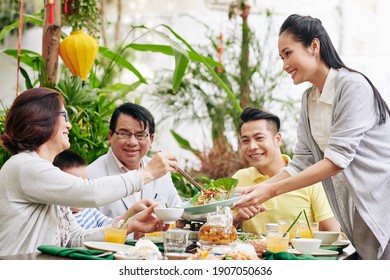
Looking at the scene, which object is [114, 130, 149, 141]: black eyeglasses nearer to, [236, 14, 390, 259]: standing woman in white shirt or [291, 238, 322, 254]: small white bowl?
[236, 14, 390, 259]: standing woman in white shirt

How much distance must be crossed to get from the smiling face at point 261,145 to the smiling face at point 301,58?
2.78 ft

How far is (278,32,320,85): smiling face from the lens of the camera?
226 centimetres

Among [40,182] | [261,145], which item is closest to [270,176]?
[261,145]

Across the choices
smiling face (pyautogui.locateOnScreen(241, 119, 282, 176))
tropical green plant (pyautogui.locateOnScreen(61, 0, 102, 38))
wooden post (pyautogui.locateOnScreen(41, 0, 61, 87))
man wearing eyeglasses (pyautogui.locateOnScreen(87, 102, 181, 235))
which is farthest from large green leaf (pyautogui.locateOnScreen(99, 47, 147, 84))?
smiling face (pyautogui.locateOnScreen(241, 119, 282, 176))

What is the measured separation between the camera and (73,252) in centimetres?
179

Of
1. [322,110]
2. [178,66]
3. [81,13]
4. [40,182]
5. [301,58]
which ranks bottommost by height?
[40,182]

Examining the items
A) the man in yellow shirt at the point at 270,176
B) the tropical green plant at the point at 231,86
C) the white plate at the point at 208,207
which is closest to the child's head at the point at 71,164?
the white plate at the point at 208,207

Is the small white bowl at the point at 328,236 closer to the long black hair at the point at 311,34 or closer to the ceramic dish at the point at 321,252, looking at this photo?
the ceramic dish at the point at 321,252

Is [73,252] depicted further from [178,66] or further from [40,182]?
[178,66]

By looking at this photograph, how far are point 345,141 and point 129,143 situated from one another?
3.87ft

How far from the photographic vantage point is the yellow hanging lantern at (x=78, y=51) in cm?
351

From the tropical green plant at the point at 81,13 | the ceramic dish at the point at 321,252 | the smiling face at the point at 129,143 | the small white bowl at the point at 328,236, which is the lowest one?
the ceramic dish at the point at 321,252
